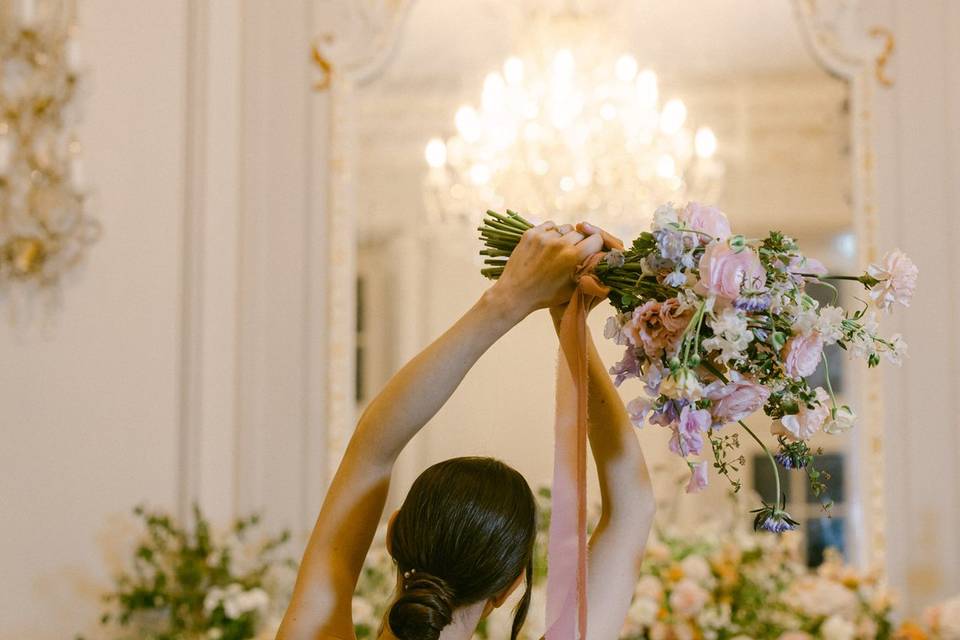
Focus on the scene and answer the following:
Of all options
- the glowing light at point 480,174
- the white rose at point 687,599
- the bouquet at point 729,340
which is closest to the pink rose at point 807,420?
the bouquet at point 729,340

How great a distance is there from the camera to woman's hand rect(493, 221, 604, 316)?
1.38m

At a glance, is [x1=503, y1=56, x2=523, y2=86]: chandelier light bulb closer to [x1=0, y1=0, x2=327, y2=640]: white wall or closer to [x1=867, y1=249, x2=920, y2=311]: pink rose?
[x1=0, y1=0, x2=327, y2=640]: white wall

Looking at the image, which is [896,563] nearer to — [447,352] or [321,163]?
[321,163]

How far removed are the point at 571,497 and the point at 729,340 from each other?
29cm

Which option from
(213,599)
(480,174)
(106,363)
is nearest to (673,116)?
(480,174)

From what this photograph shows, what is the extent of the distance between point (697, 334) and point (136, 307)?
2354mm

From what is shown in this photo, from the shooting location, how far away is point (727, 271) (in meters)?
1.24

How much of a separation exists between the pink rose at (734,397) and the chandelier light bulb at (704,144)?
227cm

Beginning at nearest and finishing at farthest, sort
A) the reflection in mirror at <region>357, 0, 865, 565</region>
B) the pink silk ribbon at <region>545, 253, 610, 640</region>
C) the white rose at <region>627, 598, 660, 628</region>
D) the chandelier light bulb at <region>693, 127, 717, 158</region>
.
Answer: the pink silk ribbon at <region>545, 253, 610, 640</region>
the white rose at <region>627, 598, 660, 628</region>
the reflection in mirror at <region>357, 0, 865, 565</region>
the chandelier light bulb at <region>693, 127, 717, 158</region>

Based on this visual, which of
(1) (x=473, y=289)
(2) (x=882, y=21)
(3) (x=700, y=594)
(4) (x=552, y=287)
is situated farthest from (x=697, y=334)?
(2) (x=882, y=21)

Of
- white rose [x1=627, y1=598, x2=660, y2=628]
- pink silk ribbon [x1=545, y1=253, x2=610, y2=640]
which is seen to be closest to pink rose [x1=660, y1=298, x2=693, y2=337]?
pink silk ribbon [x1=545, y1=253, x2=610, y2=640]

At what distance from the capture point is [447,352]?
1.32 meters

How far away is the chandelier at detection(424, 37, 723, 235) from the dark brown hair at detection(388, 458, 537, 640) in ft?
6.84

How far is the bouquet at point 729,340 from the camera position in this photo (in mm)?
1240
